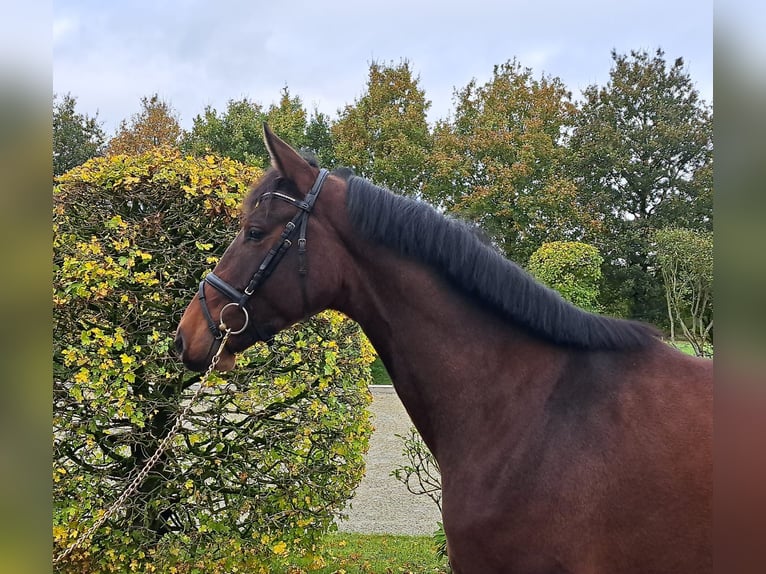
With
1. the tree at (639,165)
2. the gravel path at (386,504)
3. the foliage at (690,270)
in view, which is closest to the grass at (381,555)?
the gravel path at (386,504)

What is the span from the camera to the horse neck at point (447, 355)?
2.17m

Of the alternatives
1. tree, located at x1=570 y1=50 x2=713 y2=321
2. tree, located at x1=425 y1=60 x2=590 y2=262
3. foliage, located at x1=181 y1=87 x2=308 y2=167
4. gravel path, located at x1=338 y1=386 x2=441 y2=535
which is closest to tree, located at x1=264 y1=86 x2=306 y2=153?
foliage, located at x1=181 y1=87 x2=308 y2=167

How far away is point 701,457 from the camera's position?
194 centimetres

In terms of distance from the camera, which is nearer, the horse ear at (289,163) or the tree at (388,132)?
the horse ear at (289,163)

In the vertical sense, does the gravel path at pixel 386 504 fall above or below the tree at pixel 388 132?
below

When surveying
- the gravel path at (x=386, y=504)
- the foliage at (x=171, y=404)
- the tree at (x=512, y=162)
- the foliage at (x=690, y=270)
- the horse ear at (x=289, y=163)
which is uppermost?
the tree at (x=512, y=162)

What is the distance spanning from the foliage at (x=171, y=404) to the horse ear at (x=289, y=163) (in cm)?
182

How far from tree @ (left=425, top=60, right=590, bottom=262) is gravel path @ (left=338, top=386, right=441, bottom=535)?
12.6 metres

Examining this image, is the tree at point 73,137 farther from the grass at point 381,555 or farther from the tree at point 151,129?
the grass at point 381,555
